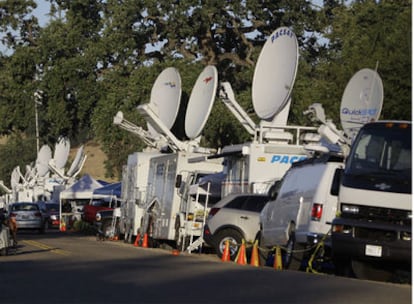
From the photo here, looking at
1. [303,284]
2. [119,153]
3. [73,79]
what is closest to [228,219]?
[303,284]

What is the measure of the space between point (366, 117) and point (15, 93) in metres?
33.2

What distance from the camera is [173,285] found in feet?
52.4

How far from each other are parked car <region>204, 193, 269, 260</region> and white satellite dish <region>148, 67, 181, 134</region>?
1249cm

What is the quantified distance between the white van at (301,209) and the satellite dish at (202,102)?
9778 mm

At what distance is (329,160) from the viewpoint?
20703mm

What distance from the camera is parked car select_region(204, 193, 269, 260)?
26000mm

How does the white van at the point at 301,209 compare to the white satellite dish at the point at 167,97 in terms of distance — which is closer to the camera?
the white van at the point at 301,209

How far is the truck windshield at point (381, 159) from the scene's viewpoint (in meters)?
18.3

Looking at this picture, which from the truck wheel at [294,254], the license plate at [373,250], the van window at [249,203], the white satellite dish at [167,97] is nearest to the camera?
the license plate at [373,250]

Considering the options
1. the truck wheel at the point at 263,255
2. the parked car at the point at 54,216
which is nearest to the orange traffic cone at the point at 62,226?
the parked car at the point at 54,216

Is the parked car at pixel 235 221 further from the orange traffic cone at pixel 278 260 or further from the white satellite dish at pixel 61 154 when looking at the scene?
the white satellite dish at pixel 61 154

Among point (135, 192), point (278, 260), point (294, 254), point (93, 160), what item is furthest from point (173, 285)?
point (93, 160)

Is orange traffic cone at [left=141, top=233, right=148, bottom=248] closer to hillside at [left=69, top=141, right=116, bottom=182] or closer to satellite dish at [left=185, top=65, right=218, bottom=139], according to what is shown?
satellite dish at [left=185, top=65, right=218, bottom=139]

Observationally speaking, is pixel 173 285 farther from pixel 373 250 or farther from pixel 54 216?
pixel 54 216
